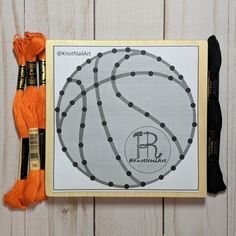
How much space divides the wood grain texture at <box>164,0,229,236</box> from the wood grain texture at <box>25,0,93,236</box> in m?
A: 0.15

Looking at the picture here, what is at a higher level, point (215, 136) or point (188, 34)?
point (188, 34)

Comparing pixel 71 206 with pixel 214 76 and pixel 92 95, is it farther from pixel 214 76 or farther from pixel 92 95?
pixel 214 76

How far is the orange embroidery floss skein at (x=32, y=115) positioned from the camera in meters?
0.83

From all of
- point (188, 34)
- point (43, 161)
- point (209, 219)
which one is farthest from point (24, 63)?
point (209, 219)

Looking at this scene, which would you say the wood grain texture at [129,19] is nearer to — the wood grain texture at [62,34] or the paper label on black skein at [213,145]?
the wood grain texture at [62,34]

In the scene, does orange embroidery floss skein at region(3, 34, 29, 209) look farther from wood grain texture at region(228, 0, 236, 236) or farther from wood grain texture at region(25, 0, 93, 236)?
wood grain texture at region(228, 0, 236, 236)

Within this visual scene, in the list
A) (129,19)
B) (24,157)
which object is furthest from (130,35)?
(24,157)

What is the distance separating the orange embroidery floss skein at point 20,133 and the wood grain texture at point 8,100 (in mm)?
15

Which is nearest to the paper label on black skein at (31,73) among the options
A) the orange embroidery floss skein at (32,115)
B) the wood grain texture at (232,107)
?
the orange embroidery floss skein at (32,115)

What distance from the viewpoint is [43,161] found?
842 millimetres

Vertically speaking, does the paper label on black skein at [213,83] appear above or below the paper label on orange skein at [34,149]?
above

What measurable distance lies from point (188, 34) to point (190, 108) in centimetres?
14

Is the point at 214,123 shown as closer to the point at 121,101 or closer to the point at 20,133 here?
the point at 121,101

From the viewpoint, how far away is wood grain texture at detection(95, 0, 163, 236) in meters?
0.85
